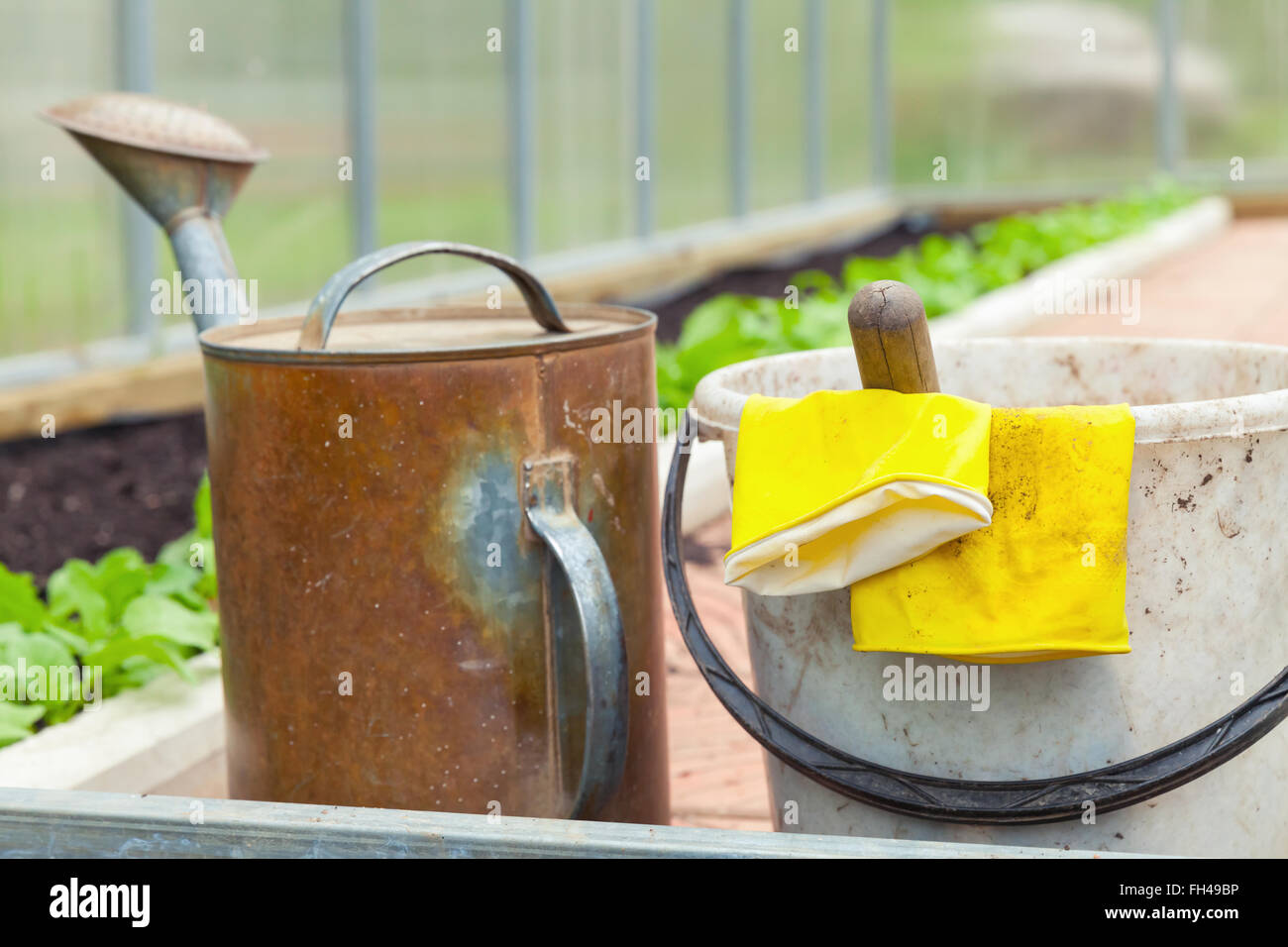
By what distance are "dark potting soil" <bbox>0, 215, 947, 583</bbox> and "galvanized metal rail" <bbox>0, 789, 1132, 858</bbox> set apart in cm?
240

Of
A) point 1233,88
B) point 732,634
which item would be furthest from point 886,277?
point 1233,88

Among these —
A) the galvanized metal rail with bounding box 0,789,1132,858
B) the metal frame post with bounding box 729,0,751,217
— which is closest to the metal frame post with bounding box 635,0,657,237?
the metal frame post with bounding box 729,0,751,217

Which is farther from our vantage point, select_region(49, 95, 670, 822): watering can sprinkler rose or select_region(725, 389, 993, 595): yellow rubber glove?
select_region(49, 95, 670, 822): watering can sprinkler rose

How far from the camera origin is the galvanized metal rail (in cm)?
138

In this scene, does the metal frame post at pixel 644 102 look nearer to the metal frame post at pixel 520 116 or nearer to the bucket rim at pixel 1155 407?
the metal frame post at pixel 520 116

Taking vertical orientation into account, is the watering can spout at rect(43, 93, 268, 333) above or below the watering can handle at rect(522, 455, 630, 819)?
above

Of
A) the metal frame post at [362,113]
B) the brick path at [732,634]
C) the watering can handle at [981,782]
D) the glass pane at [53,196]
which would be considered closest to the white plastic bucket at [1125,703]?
the watering can handle at [981,782]

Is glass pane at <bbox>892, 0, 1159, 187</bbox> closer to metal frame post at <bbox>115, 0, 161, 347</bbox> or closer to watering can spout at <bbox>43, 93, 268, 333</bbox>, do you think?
metal frame post at <bbox>115, 0, 161, 347</bbox>

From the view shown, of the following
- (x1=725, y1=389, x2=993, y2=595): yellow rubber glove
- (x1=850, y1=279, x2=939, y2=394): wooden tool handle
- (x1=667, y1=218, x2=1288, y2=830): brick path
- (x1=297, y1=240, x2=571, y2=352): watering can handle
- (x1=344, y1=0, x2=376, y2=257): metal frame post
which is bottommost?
(x1=667, y1=218, x2=1288, y2=830): brick path

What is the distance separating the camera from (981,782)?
1672mm

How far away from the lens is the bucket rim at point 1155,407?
1.57 m

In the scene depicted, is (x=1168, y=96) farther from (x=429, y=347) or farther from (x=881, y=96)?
(x=429, y=347)

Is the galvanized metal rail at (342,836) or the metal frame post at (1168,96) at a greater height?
the metal frame post at (1168,96)

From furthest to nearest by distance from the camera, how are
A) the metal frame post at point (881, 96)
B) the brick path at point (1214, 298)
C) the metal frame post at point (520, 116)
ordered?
the metal frame post at point (881, 96), the metal frame post at point (520, 116), the brick path at point (1214, 298)
